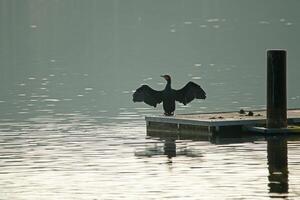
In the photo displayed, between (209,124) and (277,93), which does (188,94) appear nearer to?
(209,124)

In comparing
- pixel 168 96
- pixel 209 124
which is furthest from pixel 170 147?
pixel 168 96

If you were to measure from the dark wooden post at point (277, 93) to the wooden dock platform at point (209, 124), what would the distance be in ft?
1.66

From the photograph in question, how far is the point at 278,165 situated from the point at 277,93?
6.41m

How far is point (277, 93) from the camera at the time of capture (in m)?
41.5

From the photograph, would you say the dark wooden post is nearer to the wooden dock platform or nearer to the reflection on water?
the wooden dock platform

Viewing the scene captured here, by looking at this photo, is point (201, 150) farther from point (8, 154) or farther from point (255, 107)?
point (255, 107)

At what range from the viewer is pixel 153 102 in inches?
1789

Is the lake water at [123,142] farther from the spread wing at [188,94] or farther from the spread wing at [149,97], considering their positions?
the spread wing at [188,94]

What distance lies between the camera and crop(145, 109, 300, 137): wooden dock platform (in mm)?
42000

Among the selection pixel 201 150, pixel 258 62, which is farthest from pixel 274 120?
pixel 258 62

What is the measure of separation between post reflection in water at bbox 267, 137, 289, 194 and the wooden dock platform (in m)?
1.58

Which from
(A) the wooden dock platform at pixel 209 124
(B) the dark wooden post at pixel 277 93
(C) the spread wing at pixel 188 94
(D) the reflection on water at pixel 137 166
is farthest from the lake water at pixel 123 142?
(C) the spread wing at pixel 188 94

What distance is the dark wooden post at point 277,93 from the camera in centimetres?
4144

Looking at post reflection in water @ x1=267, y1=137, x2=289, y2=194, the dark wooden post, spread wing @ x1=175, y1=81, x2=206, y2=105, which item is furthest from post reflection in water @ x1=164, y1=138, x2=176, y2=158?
Result: spread wing @ x1=175, y1=81, x2=206, y2=105
